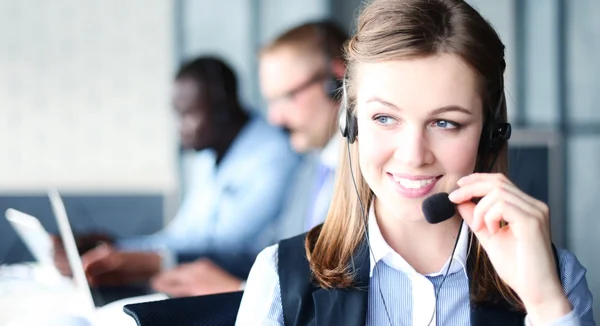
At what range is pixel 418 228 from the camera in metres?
1.23

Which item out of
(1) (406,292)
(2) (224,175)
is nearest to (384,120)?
(1) (406,292)

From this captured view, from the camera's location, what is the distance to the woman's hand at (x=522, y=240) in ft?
3.54

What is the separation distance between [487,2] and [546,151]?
1314 mm

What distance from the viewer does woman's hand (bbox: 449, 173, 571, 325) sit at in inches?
42.5

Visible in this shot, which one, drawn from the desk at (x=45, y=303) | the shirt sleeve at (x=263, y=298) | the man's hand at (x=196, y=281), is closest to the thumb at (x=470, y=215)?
the shirt sleeve at (x=263, y=298)

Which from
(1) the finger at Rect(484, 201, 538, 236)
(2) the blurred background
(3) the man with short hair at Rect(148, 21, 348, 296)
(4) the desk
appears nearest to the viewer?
(1) the finger at Rect(484, 201, 538, 236)

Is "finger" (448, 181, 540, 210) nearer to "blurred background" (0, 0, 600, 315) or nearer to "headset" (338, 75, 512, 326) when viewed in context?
"headset" (338, 75, 512, 326)

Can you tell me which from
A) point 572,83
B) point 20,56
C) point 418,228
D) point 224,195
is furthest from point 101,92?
point 418,228

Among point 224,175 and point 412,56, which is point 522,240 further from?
point 224,175

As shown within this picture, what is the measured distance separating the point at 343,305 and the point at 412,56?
37 centimetres

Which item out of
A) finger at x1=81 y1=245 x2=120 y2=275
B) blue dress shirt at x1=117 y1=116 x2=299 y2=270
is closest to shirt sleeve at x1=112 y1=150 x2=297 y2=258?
blue dress shirt at x1=117 y1=116 x2=299 y2=270

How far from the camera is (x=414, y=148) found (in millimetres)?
1108

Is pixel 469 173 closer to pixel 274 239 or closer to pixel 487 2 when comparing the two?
pixel 274 239

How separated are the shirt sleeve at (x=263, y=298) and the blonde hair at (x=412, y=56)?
0.06 metres
